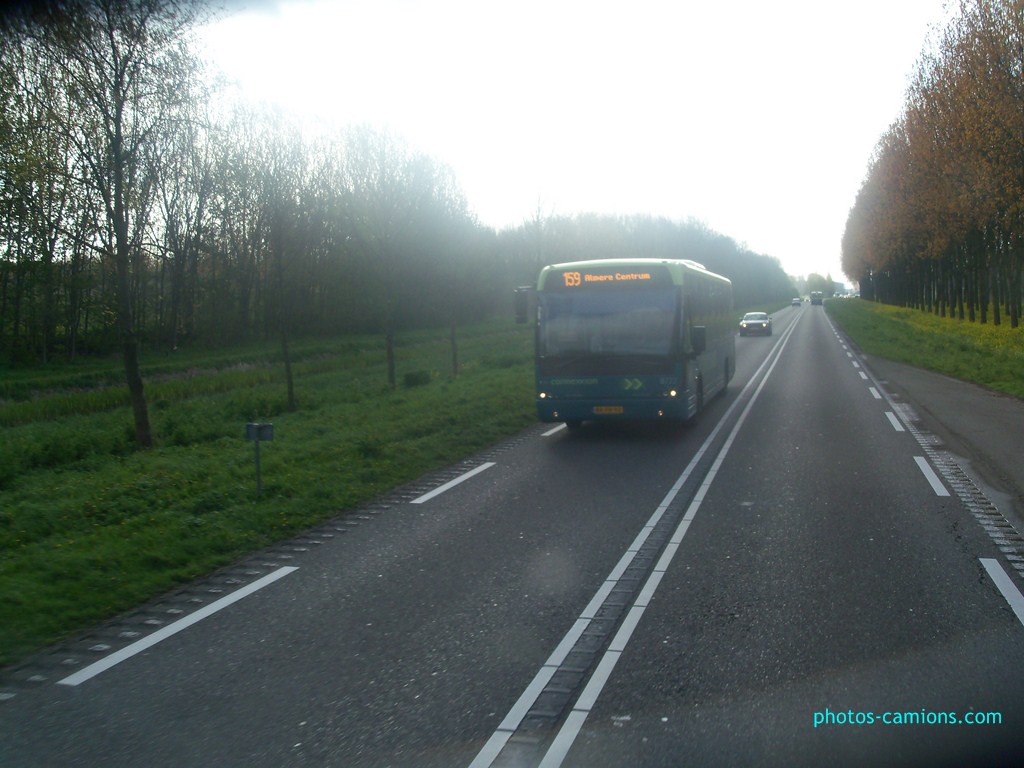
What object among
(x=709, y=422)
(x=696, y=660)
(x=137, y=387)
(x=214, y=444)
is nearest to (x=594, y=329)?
(x=709, y=422)

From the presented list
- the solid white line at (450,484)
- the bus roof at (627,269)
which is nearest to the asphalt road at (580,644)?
the solid white line at (450,484)

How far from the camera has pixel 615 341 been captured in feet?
48.3

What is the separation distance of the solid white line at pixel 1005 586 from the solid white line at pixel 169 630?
5.48 metres

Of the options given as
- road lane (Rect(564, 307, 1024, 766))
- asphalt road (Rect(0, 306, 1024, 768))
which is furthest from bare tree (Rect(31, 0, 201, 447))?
road lane (Rect(564, 307, 1024, 766))

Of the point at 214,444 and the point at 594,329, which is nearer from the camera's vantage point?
the point at 594,329

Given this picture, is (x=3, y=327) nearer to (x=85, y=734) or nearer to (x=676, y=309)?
(x=676, y=309)

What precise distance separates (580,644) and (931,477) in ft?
23.8

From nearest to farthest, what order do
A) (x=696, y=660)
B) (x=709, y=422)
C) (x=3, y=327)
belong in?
(x=696, y=660), (x=709, y=422), (x=3, y=327)

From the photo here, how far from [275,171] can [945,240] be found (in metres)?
35.1

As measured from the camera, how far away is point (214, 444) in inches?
623

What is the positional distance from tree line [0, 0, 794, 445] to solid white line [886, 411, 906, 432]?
12.6 m

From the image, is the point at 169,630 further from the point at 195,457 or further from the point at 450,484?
the point at 195,457

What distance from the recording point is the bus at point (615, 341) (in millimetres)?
14555

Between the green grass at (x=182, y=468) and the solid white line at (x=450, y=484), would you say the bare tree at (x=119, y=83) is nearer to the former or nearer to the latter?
the green grass at (x=182, y=468)
